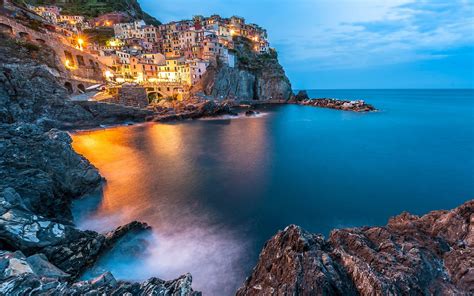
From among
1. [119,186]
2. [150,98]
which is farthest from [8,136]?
[150,98]

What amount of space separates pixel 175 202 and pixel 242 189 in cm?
568

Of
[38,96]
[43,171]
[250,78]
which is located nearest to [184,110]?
[38,96]

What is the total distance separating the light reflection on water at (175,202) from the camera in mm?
10578

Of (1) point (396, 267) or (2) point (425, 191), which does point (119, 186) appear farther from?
(2) point (425, 191)

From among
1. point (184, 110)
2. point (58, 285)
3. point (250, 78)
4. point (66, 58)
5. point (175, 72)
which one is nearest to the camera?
point (58, 285)

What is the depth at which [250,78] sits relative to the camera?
311 feet

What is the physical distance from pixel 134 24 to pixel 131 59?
38337mm

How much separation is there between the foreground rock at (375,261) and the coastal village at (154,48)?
191 feet

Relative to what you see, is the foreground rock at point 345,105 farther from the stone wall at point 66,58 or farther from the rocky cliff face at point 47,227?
the rocky cliff face at point 47,227

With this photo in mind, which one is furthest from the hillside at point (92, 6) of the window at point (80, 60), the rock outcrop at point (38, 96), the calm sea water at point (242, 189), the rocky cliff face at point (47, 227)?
the rocky cliff face at point (47, 227)

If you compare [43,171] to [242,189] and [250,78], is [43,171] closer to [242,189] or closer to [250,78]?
[242,189]

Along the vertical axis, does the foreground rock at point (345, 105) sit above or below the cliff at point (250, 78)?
below

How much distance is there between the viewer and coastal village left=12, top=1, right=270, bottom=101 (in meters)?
66.2

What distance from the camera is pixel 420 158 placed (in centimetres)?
2762
